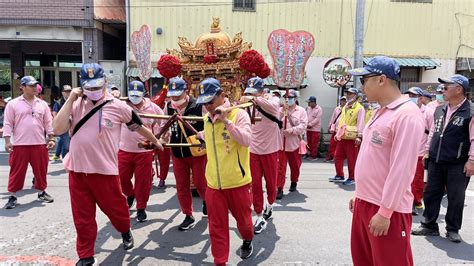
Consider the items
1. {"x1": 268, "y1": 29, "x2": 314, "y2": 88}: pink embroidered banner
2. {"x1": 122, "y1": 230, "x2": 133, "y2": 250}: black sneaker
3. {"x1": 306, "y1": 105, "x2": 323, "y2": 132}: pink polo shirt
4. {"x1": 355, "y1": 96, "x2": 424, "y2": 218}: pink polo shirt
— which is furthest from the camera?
{"x1": 306, "y1": 105, "x2": 323, "y2": 132}: pink polo shirt

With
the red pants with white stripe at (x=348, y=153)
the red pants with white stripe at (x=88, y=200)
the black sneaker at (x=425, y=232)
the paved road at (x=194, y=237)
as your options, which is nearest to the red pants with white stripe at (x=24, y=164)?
the paved road at (x=194, y=237)

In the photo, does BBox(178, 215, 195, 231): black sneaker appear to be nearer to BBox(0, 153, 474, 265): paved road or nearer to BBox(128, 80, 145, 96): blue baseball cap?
BBox(0, 153, 474, 265): paved road

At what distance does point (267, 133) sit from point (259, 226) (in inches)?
49.2

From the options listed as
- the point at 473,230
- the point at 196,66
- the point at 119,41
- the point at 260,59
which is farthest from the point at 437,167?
the point at 119,41

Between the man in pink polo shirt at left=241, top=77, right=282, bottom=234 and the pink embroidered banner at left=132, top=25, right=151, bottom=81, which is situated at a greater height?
the pink embroidered banner at left=132, top=25, right=151, bottom=81

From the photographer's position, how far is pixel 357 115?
766 centimetres

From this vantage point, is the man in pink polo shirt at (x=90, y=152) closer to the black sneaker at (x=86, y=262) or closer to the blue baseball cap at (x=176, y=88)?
the black sneaker at (x=86, y=262)

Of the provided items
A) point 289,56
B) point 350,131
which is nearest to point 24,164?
point 289,56

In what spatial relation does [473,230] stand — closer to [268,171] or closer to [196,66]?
[268,171]

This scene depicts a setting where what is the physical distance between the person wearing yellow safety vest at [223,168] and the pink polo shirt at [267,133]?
1.21 metres

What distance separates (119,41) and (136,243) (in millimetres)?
14287

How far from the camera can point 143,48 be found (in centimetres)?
775

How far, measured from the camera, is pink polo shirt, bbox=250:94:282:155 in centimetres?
491

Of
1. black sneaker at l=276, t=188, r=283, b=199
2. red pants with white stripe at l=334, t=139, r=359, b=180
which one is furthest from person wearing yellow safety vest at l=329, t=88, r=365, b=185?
black sneaker at l=276, t=188, r=283, b=199
